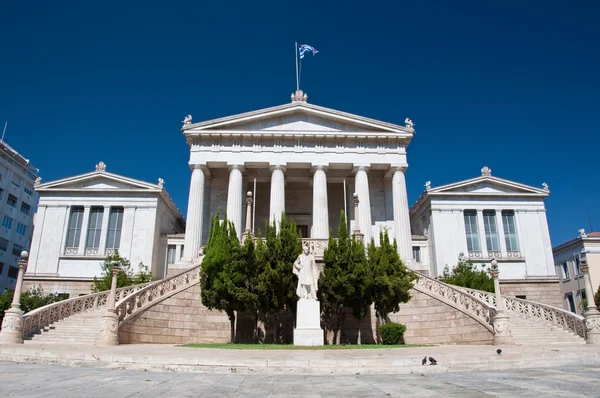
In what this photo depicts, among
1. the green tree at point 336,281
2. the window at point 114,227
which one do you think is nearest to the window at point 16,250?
the window at point 114,227

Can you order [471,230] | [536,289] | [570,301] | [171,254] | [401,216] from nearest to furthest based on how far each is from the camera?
[401,216] < [536,289] < [171,254] < [471,230] < [570,301]

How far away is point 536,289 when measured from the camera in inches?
1533

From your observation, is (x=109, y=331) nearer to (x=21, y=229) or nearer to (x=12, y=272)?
(x=12, y=272)

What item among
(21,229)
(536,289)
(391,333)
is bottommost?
(391,333)

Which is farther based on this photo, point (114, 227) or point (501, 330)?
point (114, 227)

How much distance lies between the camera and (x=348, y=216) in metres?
38.8

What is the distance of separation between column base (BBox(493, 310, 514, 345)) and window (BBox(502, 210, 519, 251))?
77.5 ft

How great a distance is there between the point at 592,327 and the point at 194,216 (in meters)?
25.8

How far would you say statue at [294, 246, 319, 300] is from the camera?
18922 millimetres

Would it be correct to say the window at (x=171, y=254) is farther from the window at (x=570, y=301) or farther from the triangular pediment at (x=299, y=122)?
the window at (x=570, y=301)

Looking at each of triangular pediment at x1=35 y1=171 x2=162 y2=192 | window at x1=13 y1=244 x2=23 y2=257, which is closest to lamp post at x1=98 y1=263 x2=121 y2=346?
triangular pediment at x1=35 y1=171 x2=162 y2=192

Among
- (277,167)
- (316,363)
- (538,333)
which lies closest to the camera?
(316,363)

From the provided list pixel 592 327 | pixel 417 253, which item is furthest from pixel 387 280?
pixel 417 253

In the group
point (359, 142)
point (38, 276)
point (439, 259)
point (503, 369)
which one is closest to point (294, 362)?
point (503, 369)
